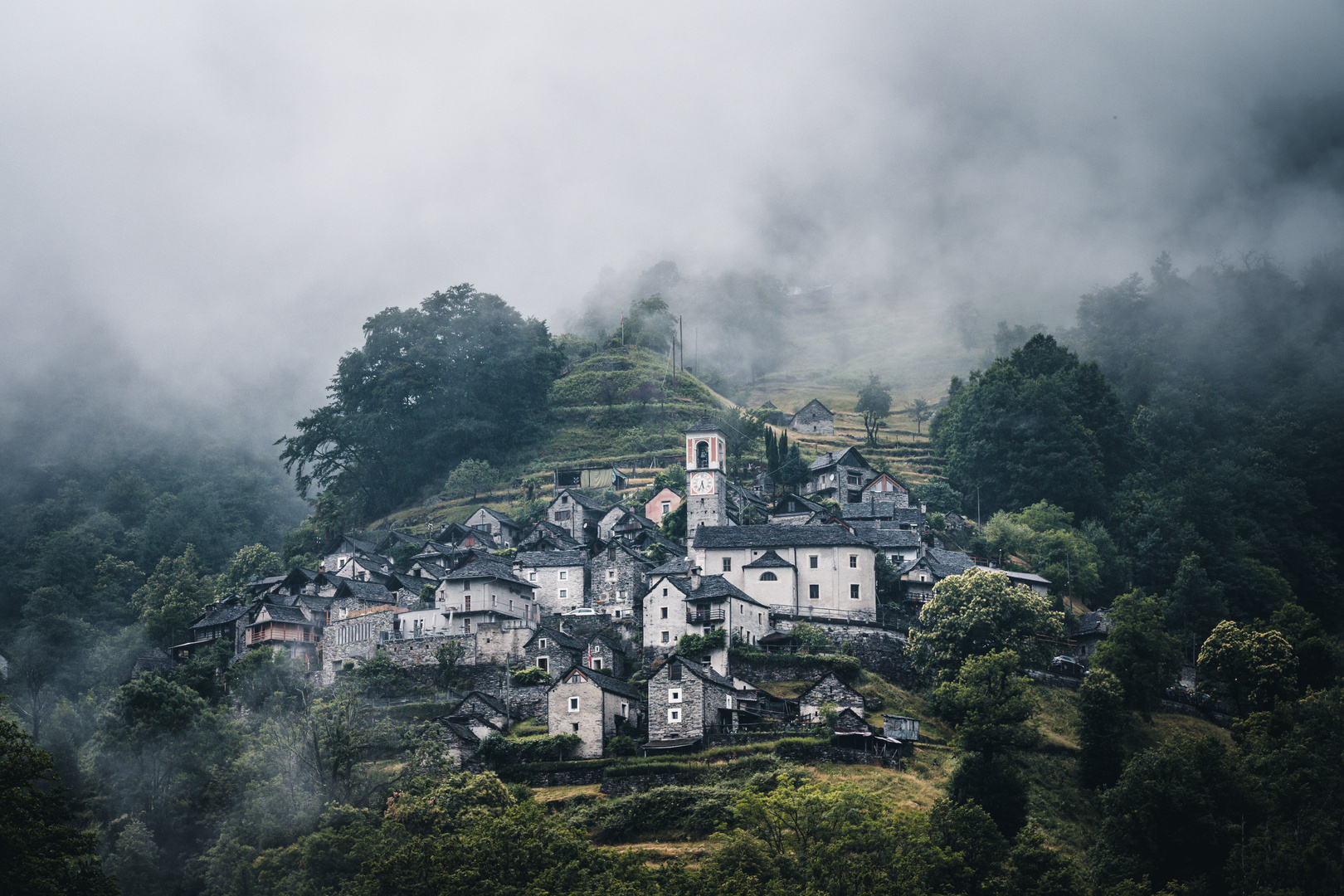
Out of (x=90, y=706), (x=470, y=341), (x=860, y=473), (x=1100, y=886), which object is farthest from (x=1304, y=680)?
(x=470, y=341)

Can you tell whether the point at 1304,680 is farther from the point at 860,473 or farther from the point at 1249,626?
the point at 860,473

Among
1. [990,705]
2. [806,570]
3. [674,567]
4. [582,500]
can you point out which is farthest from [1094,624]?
[582,500]

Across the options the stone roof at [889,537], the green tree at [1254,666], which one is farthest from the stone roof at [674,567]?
the green tree at [1254,666]

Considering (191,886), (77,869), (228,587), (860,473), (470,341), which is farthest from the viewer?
(470,341)

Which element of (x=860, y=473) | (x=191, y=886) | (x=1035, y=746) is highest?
(x=860, y=473)

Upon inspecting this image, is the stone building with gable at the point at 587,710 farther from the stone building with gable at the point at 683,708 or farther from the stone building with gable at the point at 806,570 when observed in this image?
the stone building with gable at the point at 806,570
